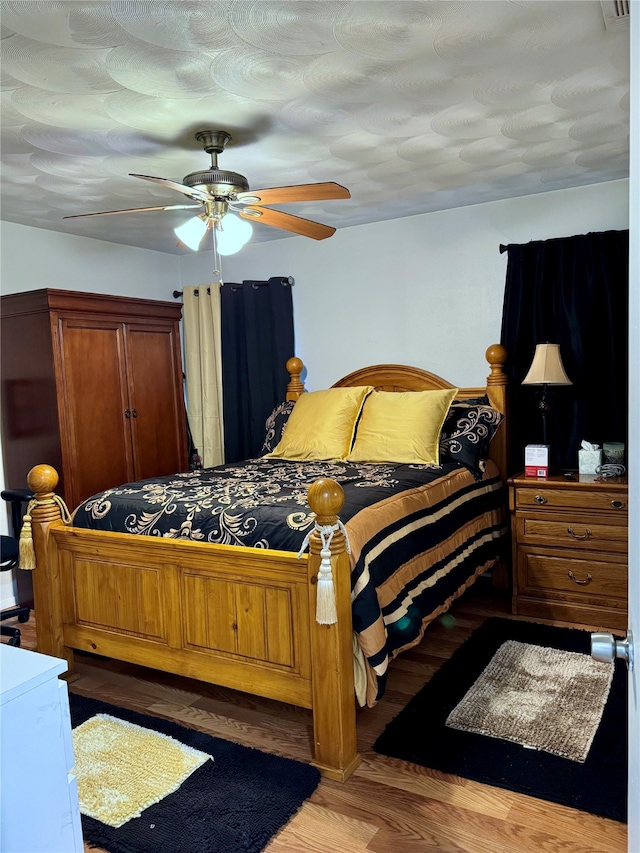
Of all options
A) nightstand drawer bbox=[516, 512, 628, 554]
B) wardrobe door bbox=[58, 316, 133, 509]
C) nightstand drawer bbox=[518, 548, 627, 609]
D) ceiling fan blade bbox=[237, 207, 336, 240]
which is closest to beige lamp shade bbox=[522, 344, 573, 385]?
nightstand drawer bbox=[516, 512, 628, 554]

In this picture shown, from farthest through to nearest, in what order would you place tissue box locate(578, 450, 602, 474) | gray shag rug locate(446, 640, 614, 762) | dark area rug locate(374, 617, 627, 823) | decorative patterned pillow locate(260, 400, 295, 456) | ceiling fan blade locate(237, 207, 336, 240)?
decorative patterned pillow locate(260, 400, 295, 456) < tissue box locate(578, 450, 602, 474) < ceiling fan blade locate(237, 207, 336, 240) < gray shag rug locate(446, 640, 614, 762) < dark area rug locate(374, 617, 627, 823)

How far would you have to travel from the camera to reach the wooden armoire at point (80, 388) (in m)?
3.72

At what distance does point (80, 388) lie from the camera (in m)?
3.84

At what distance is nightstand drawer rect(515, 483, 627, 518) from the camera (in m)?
3.13

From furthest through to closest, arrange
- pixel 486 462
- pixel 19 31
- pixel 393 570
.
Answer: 1. pixel 486 462
2. pixel 393 570
3. pixel 19 31

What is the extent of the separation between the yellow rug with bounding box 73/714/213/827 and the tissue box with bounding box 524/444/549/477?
7.26ft

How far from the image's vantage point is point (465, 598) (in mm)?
3674

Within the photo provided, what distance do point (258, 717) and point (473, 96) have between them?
100 inches

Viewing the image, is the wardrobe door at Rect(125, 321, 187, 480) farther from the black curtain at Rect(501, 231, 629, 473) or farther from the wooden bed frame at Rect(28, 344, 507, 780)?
the black curtain at Rect(501, 231, 629, 473)

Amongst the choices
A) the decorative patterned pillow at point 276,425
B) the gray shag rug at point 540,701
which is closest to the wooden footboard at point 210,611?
the gray shag rug at point 540,701

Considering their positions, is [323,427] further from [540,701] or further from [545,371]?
[540,701]

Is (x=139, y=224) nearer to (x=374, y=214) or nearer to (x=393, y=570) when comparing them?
(x=374, y=214)

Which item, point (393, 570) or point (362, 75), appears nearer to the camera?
point (362, 75)

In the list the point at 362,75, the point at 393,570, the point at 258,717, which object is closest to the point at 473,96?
the point at 362,75
